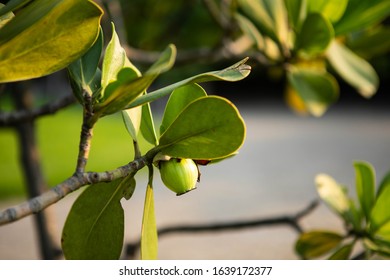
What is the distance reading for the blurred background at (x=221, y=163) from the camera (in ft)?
4.41

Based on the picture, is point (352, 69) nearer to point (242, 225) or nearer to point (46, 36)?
point (242, 225)

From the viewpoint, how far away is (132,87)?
33 centimetres

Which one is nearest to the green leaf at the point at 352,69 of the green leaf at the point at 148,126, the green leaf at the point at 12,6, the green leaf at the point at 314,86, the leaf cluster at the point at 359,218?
the green leaf at the point at 314,86

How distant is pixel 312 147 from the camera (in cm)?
523

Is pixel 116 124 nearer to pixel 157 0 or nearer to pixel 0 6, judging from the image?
pixel 157 0

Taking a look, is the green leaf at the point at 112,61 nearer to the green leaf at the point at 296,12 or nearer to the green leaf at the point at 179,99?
the green leaf at the point at 179,99

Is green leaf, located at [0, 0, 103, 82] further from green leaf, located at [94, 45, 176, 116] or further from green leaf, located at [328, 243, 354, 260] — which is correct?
green leaf, located at [328, 243, 354, 260]

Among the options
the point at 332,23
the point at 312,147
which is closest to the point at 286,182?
the point at 312,147

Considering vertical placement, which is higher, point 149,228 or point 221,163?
point 149,228

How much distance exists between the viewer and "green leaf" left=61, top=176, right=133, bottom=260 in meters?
0.42

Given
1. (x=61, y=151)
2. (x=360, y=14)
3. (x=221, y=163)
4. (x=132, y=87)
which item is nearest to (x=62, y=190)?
(x=132, y=87)

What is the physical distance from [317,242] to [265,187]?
3.37 meters

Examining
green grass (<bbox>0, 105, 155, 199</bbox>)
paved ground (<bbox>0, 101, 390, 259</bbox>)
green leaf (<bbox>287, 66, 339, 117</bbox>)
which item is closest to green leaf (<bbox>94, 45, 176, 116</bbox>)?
green leaf (<bbox>287, 66, 339, 117</bbox>)
